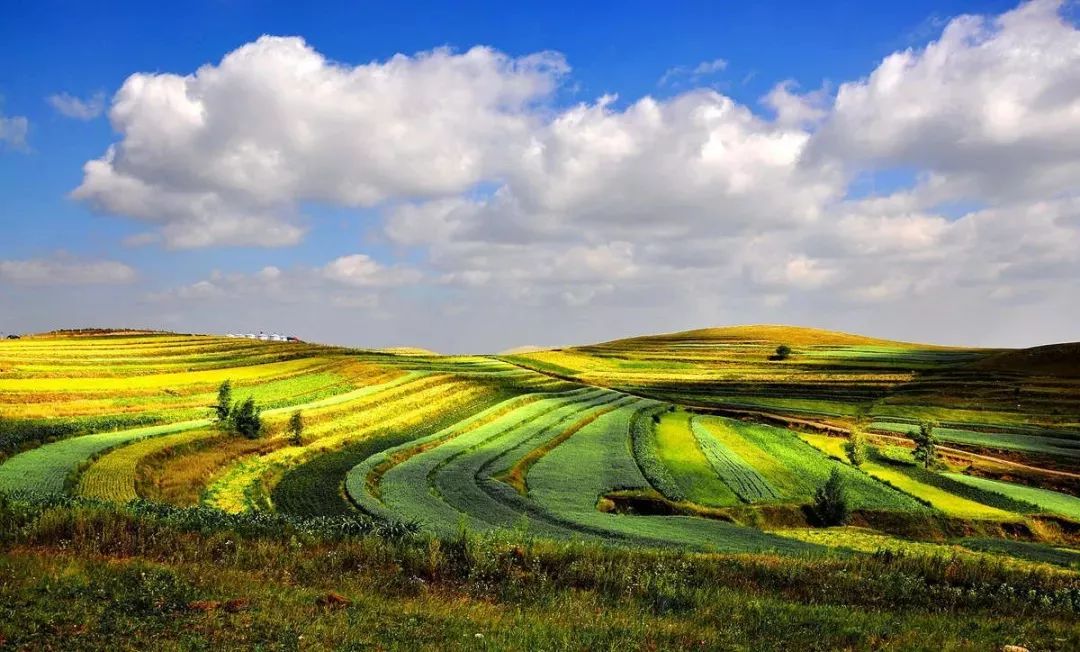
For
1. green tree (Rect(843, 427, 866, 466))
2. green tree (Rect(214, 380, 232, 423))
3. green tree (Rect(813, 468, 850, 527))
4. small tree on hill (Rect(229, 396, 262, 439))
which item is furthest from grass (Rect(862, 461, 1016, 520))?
green tree (Rect(214, 380, 232, 423))

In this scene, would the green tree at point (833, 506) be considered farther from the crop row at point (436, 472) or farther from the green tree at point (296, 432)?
the green tree at point (296, 432)

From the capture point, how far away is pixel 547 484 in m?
40.1

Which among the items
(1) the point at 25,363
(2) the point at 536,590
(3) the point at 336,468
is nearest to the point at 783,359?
(3) the point at 336,468

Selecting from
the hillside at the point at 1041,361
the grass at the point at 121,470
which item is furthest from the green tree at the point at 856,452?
the hillside at the point at 1041,361

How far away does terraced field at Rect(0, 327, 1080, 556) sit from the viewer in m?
33.6

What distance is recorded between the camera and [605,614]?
559 inches

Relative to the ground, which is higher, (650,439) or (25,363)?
(25,363)

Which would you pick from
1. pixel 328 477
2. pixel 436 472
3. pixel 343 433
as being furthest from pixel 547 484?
pixel 343 433

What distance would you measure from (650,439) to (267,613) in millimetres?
47084

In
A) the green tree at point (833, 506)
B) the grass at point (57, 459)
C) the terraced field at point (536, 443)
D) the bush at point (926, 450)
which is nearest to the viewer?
the grass at point (57, 459)

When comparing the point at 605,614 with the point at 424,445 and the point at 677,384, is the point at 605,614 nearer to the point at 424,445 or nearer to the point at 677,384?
the point at 424,445

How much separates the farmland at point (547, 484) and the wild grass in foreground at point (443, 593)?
0.31 feet

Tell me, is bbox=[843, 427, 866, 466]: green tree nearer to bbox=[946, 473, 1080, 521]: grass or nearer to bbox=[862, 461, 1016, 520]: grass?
bbox=[862, 461, 1016, 520]: grass

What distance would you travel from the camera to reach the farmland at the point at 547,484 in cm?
1552
